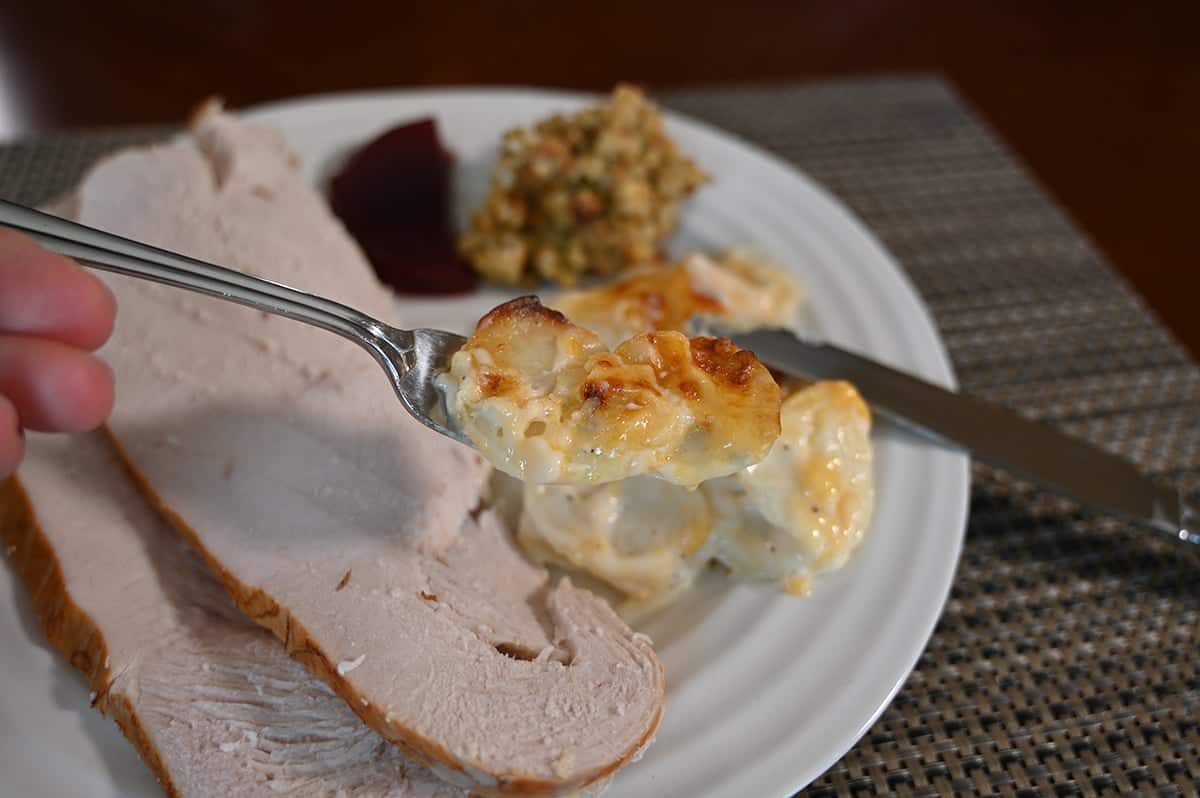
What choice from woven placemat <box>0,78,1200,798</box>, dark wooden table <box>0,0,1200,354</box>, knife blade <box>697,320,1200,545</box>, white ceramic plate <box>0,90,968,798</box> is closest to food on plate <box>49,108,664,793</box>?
white ceramic plate <box>0,90,968,798</box>

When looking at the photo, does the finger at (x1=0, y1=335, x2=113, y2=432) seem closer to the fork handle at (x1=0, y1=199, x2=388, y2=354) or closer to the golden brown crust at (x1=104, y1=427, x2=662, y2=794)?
the fork handle at (x1=0, y1=199, x2=388, y2=354)

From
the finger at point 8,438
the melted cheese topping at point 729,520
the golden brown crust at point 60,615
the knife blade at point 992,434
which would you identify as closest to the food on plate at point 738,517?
the melted cheese topping at point 729,520

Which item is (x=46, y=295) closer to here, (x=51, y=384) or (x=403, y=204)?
(x=51, y=384)

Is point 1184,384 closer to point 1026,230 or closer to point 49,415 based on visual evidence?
point 1026,230

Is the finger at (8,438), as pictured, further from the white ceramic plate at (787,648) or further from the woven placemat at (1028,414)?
the woven placemat at (1028,414)

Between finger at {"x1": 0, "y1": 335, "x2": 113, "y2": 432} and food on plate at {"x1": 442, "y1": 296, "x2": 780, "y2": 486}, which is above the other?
finger at {"x1": 0, "y1": 335, "x2": 113, "y2": 432}
